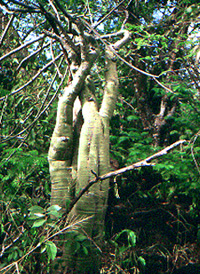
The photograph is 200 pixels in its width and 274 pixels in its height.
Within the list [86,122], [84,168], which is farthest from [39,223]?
[86,122]

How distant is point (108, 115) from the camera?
3867 millimetres

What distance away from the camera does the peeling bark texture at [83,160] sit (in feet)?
10.4

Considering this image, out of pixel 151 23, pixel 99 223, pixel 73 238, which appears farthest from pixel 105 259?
pixel 151 23

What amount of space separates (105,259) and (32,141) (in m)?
2.23

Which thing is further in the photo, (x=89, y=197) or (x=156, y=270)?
(x=156, y=270)

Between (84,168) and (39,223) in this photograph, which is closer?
(39,223)

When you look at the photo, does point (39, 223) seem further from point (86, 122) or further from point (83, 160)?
point (86, 122)

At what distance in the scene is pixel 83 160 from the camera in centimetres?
340

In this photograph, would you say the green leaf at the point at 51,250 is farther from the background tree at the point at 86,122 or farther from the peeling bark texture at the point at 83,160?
the peeling bark texture at the point at 83,160

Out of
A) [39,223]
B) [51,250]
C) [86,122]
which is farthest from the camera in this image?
[86,122]

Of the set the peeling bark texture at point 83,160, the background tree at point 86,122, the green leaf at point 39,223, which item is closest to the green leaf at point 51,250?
the background tree at point 86,122

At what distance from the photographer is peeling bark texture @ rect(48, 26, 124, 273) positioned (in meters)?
3.16

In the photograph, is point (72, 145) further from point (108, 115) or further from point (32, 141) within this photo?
point (32, 141)

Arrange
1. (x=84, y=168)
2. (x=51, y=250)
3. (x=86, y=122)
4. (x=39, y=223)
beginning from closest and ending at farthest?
(x=51, y=250)
(x=39, y=223)
(x=84, y=168)
(x=86, y=122)
